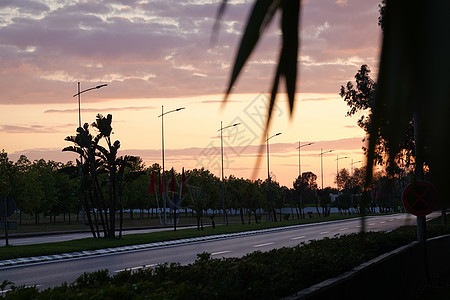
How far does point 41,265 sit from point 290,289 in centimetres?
1593

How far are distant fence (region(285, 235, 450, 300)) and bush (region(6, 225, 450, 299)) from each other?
0.44 meters

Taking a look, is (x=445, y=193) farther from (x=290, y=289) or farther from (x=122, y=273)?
(x=122, y=273)

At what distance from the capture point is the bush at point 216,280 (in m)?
6.09

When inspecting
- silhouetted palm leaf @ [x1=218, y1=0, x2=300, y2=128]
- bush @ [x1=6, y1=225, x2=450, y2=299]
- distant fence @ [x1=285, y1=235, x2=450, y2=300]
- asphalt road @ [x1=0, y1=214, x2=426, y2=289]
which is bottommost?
asphalt road @ [x1=0, y1=214, x2=426, y2=289]

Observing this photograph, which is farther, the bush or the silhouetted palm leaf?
the bush

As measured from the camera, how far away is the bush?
609 cm

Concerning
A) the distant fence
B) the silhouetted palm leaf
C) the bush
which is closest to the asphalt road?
the distant fence

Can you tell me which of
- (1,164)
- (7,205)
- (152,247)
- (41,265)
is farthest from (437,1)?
(1,164)

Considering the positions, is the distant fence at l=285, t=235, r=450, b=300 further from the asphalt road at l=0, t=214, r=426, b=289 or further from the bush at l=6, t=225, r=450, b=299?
the asphalt road at l=0, t=214, r=426, b=289

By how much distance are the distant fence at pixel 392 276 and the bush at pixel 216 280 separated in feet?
1.44

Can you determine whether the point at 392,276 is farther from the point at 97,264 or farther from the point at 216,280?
the point at 97,264

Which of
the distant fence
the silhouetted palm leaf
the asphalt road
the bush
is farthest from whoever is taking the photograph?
the asphalt road

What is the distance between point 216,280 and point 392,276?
4.51 meters

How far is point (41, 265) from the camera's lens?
21.7 meters
